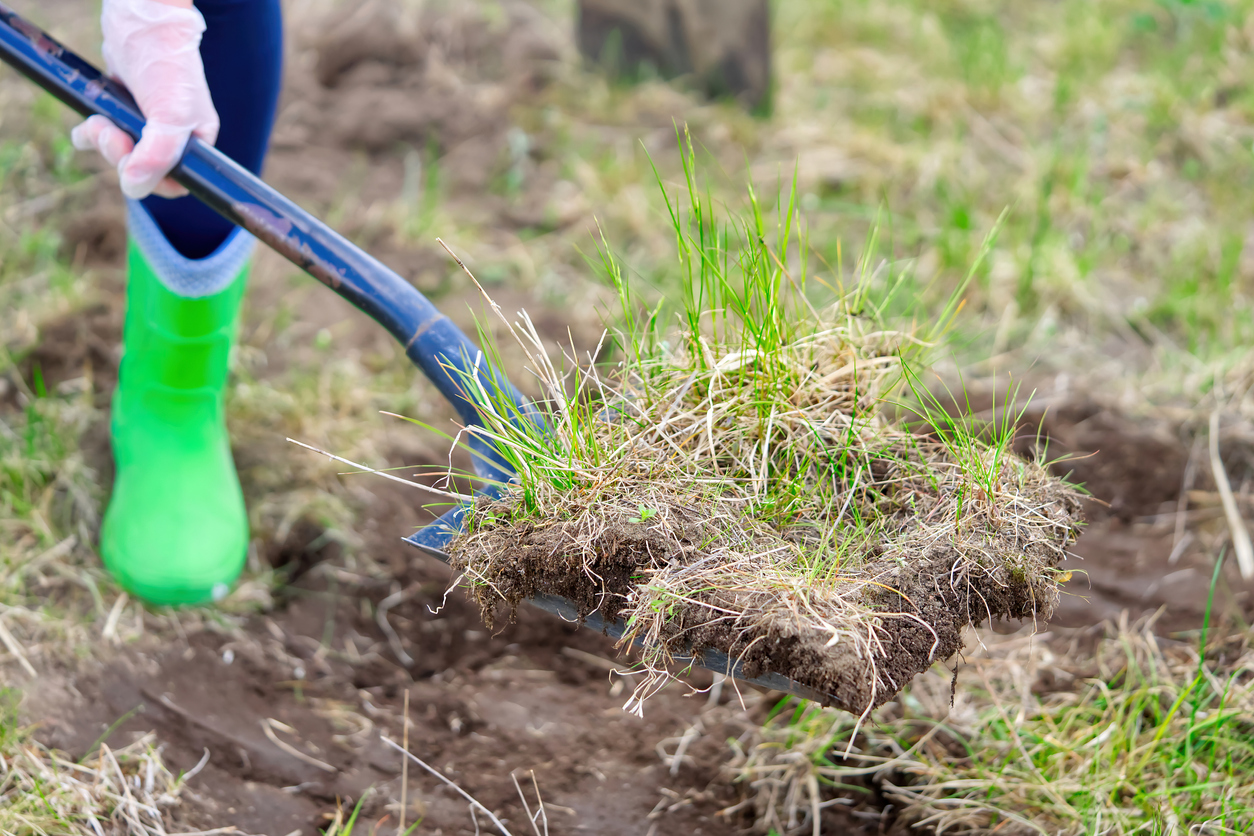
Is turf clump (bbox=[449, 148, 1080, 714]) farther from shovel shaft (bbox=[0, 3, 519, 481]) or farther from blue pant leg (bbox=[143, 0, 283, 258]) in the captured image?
blue pant leg (bbox=[143, 0, 283, 258])

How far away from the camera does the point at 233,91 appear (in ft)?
5.16

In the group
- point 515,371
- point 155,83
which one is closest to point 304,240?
point 155,83

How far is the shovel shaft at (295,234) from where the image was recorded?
135 cm

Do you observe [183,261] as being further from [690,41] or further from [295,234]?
[690,41]

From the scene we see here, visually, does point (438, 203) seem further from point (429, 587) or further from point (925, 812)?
point (925, 812)

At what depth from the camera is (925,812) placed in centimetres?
141

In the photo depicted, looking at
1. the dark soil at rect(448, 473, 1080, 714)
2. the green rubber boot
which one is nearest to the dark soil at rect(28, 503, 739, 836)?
the green rubber boot

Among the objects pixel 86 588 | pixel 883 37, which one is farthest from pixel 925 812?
pixel 883 37

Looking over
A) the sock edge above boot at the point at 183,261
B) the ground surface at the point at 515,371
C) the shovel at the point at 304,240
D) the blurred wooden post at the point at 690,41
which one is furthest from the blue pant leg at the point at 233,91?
the blurred wooden post at the point at 690,41

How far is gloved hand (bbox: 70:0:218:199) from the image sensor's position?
140 cm

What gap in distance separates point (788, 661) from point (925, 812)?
1.74 ft

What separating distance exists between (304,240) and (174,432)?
620mm

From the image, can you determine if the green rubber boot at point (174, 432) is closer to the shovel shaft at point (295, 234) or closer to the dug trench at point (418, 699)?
the dug trench at point (418, 699)

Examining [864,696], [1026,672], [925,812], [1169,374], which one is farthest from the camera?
[1169,374]
